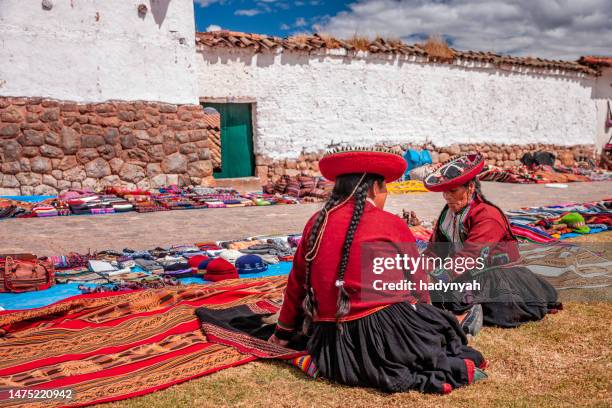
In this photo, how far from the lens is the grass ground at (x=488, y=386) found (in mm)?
2863

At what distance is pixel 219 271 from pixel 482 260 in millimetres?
2459

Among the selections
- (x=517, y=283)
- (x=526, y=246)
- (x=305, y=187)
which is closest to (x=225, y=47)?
(x=305, y=187)

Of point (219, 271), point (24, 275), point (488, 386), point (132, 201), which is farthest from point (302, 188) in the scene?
point (488, 386)

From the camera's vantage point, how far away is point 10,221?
850 centimetres

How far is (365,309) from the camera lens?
3035 mm

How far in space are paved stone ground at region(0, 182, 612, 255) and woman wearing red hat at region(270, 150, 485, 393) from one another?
13.5 ft

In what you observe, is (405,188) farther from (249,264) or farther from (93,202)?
(249,264)

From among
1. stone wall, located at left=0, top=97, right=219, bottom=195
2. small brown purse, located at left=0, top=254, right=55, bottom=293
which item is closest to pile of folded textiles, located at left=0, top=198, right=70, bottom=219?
stone wall, located at left=0, top=97, right=219, bottom=195

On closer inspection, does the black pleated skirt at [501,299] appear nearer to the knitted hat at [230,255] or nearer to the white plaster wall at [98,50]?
the knitted hat at [230,255]

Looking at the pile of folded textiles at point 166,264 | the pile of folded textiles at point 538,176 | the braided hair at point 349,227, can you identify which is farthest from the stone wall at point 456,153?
the braided hair at point 349,227

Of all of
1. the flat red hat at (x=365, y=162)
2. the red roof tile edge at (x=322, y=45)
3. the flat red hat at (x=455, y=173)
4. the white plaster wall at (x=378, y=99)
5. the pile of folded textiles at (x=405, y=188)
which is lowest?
the pile of folded textiles at (x=405, y=188)

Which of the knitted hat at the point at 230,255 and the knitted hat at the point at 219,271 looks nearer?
the knitted hat at the point at 219,271

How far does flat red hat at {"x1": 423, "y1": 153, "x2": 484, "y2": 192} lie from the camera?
4.11 meters

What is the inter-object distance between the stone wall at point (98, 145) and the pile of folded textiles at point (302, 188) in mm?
1706
